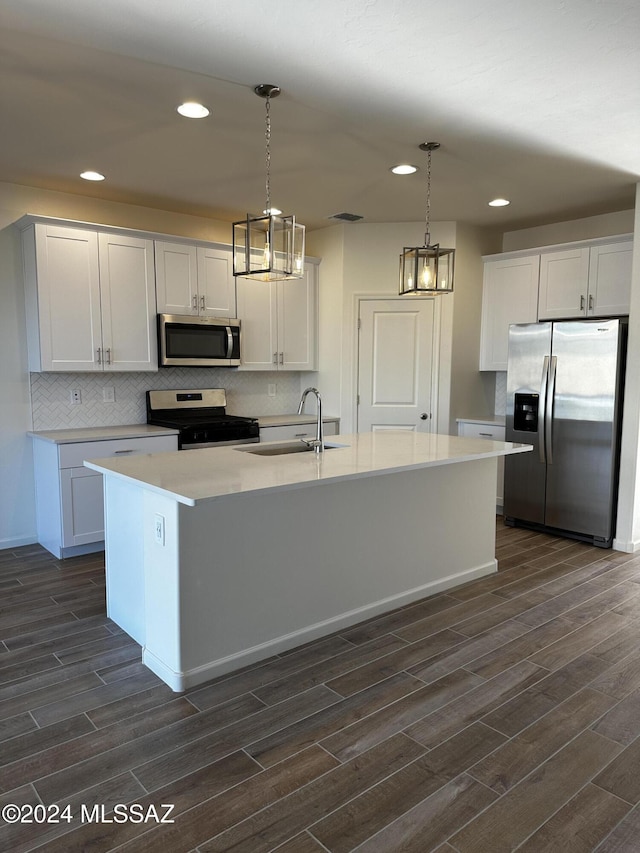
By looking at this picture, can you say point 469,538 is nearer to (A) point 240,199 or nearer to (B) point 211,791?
(B) point 211,791

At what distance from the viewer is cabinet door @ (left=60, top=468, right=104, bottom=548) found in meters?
4.04

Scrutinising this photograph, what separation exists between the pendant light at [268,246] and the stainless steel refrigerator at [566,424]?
2743mm

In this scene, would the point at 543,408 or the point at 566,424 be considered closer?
the point at 566,424

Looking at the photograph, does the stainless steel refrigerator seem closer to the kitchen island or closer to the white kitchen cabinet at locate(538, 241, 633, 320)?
the white kitchen cabinet at locate(538, 241, 633, 320)

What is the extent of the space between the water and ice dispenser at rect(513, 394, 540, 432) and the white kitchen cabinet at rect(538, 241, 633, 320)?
756 millimetres

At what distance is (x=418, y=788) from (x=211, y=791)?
675 millimetres

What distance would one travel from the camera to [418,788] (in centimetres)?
192

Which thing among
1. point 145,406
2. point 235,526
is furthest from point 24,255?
point 235,526

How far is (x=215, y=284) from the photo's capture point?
500 centimetres

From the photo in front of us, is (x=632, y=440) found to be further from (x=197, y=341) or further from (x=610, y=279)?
(x=197, y=341)

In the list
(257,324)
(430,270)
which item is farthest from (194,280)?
(430,270)

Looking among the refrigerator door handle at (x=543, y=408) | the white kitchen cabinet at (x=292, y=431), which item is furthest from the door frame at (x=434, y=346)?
the refrigerator door handle at (x=543, y=408)

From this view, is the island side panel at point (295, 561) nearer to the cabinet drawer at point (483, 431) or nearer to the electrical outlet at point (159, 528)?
the electrical outlet at point (159, 528)

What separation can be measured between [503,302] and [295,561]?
3.56 metres
